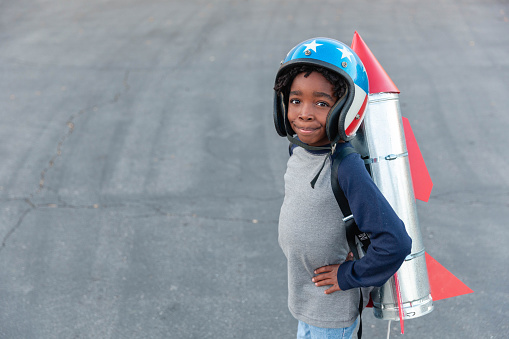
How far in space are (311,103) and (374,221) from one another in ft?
1.72

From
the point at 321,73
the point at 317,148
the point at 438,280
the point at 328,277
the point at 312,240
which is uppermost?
the point at 321,73

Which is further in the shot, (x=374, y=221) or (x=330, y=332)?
(x=330, y=332)

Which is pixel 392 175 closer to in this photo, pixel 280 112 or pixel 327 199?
pixel 327 199

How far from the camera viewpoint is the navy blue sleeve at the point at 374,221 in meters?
1.89

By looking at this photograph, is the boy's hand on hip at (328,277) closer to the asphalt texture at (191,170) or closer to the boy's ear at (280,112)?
the boy's ear at (280,112)

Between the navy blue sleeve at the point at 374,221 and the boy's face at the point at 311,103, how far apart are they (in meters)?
0.19

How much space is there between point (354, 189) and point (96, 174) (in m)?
4.24

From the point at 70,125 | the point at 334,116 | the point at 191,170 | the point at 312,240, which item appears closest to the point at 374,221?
the point at 312,240

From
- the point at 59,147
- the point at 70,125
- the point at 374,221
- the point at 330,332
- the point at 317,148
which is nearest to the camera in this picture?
the point at 374,221

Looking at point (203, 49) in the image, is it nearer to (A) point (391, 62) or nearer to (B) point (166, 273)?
(A) point (391, 62)

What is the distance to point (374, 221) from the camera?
1896 millimetres

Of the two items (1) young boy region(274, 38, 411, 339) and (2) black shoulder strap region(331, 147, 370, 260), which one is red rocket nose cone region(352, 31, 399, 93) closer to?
(1) young boy region(274, 38, 411, 339)

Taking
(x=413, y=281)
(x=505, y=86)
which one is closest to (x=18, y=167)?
(x=413, y=281)

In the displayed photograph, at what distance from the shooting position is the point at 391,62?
824cm
